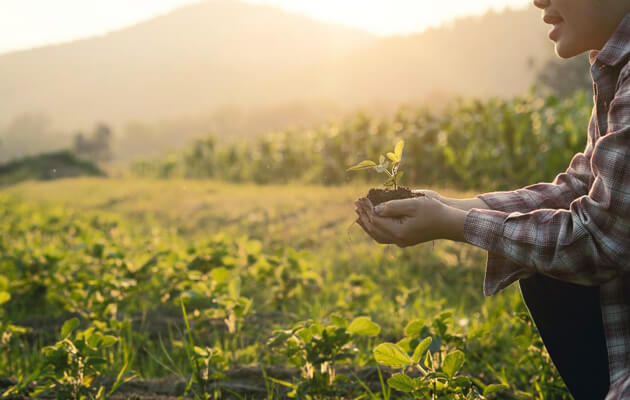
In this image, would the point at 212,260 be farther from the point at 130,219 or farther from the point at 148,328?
the point at 130,219

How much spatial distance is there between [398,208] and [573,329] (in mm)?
578

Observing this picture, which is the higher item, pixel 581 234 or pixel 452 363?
pixel 581 234

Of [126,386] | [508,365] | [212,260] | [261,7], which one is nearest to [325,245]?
[212,260]

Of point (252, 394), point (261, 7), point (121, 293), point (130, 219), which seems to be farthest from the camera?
point (261, 7)

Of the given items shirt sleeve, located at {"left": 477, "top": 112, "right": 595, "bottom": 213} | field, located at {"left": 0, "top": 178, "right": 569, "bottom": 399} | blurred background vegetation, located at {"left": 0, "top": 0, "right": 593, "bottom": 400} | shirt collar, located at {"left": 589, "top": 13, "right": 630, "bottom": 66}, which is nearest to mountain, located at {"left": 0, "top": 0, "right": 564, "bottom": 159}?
blurred background vegetation, located at {"left": 0, "top": 0, "right": 593, "bottom": 400}

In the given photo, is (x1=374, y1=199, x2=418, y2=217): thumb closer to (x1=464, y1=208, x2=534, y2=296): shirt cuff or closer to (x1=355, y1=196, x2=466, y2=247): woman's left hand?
(x1=355, y1=196, x2=466, y2=247): woman's left hand

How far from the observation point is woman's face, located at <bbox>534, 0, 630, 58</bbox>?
4.23 ft

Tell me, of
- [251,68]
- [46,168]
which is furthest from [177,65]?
[46,168]

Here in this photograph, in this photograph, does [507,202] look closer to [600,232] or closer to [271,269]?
[600,232]

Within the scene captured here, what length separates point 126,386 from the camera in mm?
2062

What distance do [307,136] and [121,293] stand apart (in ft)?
29.8

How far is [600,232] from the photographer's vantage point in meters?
1.17

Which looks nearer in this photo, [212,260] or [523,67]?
[212,260]

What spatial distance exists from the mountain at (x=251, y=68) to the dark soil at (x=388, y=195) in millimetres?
37037
